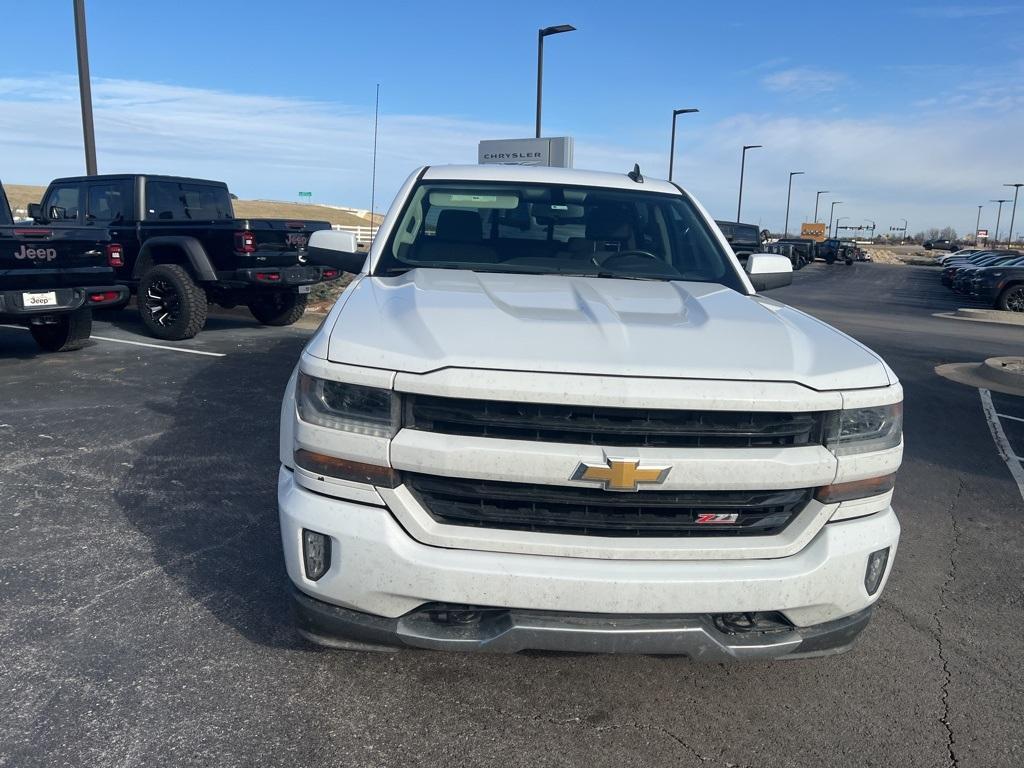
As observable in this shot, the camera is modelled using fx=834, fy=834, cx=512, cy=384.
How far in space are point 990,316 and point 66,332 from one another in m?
19.1

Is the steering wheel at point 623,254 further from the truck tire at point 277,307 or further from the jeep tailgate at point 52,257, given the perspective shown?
the truck tire at point 277,307

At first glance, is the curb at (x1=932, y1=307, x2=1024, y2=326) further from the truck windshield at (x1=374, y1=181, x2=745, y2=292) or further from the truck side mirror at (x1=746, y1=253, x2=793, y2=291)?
the truck windshield at (x1=374, y1=181, x2=745, y2=292)

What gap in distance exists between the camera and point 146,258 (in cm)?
1009

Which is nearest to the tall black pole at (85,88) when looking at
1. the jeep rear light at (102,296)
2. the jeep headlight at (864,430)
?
the jeep rear light at (102,296)

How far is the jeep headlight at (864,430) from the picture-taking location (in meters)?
2.50

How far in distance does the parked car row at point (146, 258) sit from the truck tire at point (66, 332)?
0.04ft

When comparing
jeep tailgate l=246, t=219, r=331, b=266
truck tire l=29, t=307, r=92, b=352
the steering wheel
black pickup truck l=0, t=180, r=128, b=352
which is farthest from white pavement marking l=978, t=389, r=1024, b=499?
truck tire l=29, t=307, r=92, b=352

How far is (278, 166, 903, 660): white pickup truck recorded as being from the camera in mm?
2371

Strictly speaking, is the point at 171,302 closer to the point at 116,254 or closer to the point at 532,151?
the point at 116,254

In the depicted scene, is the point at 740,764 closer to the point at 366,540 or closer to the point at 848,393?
the point at 848,393

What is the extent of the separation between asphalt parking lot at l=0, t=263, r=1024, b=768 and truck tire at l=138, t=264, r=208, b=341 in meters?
4.81

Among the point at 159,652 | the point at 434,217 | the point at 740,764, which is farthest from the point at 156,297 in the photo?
the point at 740,764

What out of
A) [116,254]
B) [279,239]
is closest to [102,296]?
[116,254]

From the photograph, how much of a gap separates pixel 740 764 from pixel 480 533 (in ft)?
3.52
